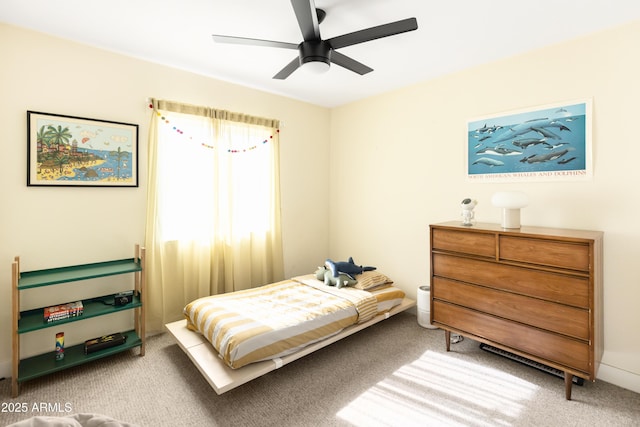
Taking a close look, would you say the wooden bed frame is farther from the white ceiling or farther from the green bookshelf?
the white ceiling

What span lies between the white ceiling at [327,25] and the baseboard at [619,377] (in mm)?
2579

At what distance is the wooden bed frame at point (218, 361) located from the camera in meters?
2.06

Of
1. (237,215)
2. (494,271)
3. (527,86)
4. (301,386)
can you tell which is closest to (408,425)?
(301,386)

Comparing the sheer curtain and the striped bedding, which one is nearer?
the striped bedding

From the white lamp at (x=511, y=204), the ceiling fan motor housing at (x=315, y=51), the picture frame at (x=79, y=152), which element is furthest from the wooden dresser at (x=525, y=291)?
the picture frame at (x=79, y=152)

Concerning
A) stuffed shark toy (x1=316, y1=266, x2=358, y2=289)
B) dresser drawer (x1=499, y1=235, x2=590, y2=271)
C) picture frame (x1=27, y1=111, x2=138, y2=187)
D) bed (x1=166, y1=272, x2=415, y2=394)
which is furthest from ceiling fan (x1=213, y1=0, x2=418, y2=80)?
stuffed shark toy (x1=316, y1=266, x2=358, y2=289)

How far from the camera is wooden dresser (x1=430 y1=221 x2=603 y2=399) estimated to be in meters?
2.06

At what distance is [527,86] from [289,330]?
2.91 m

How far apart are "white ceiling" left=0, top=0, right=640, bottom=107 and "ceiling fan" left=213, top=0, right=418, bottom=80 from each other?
0.24 meters

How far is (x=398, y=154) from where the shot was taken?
3.75 m

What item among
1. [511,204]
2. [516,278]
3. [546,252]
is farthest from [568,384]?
[511,204]

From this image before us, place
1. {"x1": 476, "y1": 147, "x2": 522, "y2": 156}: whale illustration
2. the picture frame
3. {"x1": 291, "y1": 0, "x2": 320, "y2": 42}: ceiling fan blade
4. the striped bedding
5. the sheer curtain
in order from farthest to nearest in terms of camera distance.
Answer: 1. the sheer curtain
2. {"x1": 476, "y1": 147, "x2": 522, "y2": 156}: whale illustration
3. the picture frame
4. the striped bedding
5. {"x1": 291, "y1": 0, "x2": 320, "y2": 42}: ceiling fan blade

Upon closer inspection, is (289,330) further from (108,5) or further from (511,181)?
(108,5)

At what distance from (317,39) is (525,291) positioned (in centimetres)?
234
